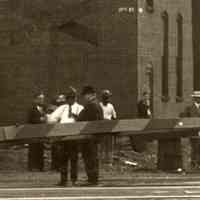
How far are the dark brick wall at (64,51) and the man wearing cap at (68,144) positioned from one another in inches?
771

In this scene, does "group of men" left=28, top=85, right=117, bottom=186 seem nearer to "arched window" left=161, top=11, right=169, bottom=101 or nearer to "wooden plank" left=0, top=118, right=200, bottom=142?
"wooden plank" left=0, top=118, right=200, bottom=142

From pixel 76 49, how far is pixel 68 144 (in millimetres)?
20668

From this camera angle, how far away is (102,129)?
20562 millimetres

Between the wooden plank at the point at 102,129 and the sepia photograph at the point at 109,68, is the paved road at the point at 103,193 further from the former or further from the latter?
the sepia photograph at the point at 109,68

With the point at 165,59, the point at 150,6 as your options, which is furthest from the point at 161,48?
the point at 150,6

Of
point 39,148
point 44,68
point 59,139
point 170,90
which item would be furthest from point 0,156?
point 170,90

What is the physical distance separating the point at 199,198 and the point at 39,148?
1028 centimetres

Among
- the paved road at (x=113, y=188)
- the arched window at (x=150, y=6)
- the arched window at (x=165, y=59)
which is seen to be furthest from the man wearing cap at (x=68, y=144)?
the arched window at (x=165, y=59)

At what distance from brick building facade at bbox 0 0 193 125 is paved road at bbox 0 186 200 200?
21756 millimetres

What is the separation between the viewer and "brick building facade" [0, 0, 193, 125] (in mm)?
39688

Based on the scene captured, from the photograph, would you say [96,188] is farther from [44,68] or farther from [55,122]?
[44,68]

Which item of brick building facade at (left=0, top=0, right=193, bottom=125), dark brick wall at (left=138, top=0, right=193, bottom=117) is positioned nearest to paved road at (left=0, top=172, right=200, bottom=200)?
brick building facade at (left=0, top=0, right=193, bottom=125)

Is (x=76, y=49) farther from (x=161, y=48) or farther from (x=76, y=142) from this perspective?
(x=76, y=142)

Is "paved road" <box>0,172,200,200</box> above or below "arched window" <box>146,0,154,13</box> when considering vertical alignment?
below
